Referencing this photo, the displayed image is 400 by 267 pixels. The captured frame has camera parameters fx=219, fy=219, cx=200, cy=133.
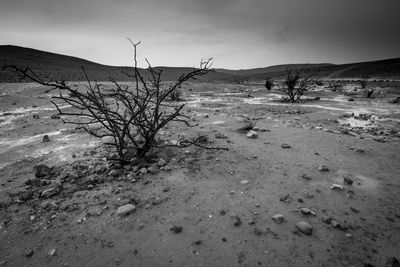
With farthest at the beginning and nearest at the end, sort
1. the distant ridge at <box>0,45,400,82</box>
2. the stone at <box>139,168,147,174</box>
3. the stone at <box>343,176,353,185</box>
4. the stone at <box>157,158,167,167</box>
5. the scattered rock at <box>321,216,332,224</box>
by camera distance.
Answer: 1. the distant ridge at <box>0,45,400,82</box>
2. the stone at <box>157,158,167,167</box>
3. the stone at <box>139,168,147,174</box>
4. the stone at <box>343,176,353,185</box>
5. the scattered rock at <box>321,216,332,224</box>

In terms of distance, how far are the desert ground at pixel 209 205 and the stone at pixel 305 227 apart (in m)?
0.02

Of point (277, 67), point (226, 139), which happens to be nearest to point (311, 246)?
point (226, 139)

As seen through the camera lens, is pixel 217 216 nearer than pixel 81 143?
Yes

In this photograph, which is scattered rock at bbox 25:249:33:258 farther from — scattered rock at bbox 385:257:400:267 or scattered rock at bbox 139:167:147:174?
scattered rock at bbox 385:257:400:267

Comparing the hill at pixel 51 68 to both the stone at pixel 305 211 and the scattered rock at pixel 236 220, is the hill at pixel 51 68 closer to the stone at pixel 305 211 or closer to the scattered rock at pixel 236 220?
the scattered rock at pixel 236 220

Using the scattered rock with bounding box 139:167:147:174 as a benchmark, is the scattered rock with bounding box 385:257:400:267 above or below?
below

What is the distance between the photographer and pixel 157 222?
7.79ft

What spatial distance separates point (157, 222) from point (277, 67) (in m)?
112

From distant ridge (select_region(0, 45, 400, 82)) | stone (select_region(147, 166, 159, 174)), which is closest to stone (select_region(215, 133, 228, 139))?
stone (select_region(147, 166, 159, 174))

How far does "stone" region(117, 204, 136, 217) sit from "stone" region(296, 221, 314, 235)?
179 centimetres

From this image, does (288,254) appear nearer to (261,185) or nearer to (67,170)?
(261,185)

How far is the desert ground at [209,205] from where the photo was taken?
6.52 ft

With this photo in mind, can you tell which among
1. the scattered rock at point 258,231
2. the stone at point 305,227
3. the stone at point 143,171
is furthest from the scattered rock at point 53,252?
the stone at point 305,227

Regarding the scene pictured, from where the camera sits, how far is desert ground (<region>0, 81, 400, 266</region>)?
1.99 meters
